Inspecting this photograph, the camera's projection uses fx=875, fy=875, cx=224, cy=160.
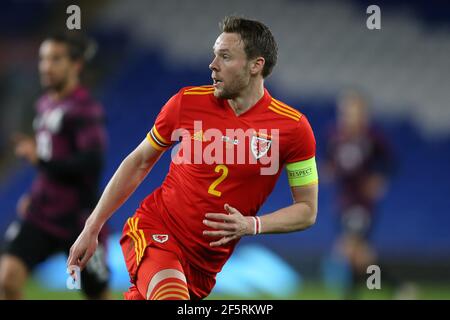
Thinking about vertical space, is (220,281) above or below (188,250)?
below

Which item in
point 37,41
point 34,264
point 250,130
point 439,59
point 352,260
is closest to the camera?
point 250,130

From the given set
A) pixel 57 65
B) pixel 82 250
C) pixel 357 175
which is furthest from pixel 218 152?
pixel 357 175

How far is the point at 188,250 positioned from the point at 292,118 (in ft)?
2.89

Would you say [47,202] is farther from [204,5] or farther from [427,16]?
[427,16]

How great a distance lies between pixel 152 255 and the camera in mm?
4469

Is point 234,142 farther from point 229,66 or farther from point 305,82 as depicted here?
point 305,82

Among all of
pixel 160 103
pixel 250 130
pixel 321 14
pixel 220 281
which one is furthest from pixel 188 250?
pixel 321 14

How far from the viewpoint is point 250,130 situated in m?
4.55

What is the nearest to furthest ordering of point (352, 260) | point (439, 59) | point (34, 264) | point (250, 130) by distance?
point (250, 130)
point (34, 264)
point (352, 260)
point (439, 59)

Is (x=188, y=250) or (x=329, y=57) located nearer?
(x=188, y=250)

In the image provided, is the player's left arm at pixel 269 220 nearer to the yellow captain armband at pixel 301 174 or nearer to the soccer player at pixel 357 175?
the yellow captain armband at pixel 301 174

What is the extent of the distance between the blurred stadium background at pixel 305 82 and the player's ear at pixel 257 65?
5682 mm

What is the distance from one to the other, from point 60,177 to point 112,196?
2492 millimetres

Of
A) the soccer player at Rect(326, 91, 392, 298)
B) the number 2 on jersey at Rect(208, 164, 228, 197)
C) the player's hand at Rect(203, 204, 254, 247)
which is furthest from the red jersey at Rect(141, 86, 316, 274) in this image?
the soccer player at Rect(326, 91, 392, 298)
